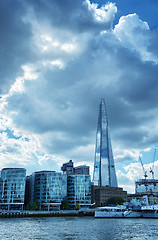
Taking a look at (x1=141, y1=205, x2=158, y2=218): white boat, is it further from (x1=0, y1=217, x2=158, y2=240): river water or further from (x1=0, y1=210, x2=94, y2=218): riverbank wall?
(x1=0, y1=217, x2=158, y2=240): river water

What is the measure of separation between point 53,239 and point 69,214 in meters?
132

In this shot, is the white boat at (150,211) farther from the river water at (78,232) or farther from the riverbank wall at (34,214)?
the river water at (78,232)

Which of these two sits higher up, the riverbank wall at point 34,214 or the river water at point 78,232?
the river water at point 78,232

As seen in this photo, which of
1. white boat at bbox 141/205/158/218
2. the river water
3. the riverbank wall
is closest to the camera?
the river water

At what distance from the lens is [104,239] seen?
178 ft

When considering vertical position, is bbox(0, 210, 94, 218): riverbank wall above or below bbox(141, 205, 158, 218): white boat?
below

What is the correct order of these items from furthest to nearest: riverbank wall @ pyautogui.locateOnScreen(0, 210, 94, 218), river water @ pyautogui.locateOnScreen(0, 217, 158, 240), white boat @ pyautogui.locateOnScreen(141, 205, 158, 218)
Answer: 1. riverbank wall @ pyautogui.locateOnScreen(0, 210, 94, 218)
2. white boat @ pyautogui.locateOnScreen(141, 205, 158, 218)
3. river water @ pyautogui.locateOnScreen(0, 217, 158, 240)

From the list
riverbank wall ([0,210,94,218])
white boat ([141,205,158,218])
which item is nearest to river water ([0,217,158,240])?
white boat ([141,205,158,218])

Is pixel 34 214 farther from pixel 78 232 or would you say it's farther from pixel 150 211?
pixel 78 232

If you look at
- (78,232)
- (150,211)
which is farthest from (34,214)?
(78,232)

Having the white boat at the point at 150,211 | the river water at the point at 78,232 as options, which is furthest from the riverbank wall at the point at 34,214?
the river water at the point at 78,232

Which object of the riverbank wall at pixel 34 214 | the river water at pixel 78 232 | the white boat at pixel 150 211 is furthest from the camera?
the riverbank wall at pixel 34 214

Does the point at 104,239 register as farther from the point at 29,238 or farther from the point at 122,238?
the point at 29,238

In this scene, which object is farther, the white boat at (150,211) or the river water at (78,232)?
the white boat at (150,211)
